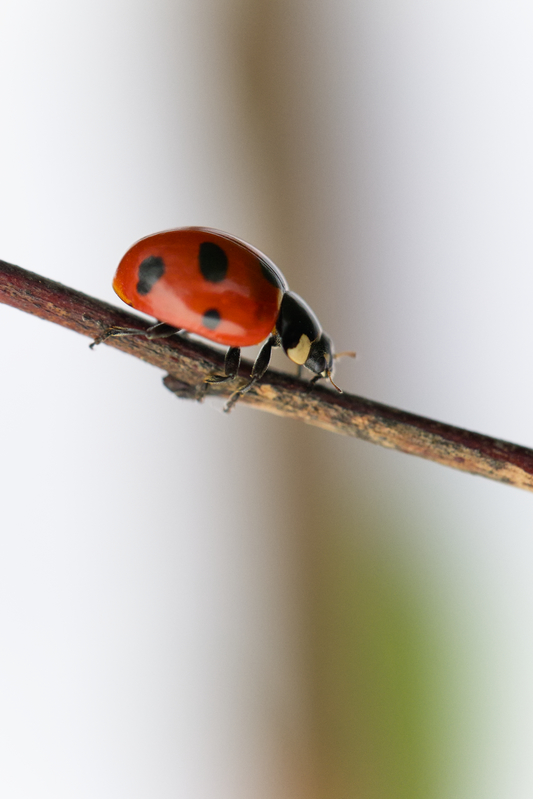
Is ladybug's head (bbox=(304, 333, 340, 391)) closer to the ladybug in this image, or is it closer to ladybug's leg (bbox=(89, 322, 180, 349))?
the ladybug

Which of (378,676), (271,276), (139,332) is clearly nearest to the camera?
(139,332)

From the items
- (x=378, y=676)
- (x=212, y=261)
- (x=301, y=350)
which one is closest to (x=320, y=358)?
(x=301, y=350)

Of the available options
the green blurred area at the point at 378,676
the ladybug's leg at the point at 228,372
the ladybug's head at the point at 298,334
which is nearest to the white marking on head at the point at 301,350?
the ladybug's head at the point at 298,334

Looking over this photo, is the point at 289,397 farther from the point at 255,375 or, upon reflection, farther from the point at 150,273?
the point at 150,273

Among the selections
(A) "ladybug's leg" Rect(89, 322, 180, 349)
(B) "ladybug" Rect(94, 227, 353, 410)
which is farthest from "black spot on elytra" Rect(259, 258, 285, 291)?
(A) "ladybug's leg" Rect(89, 322, 180, 349)

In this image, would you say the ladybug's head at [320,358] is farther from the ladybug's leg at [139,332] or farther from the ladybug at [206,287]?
the ladybug's leg at [139,332]

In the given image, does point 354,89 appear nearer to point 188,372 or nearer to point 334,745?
point 188,372
